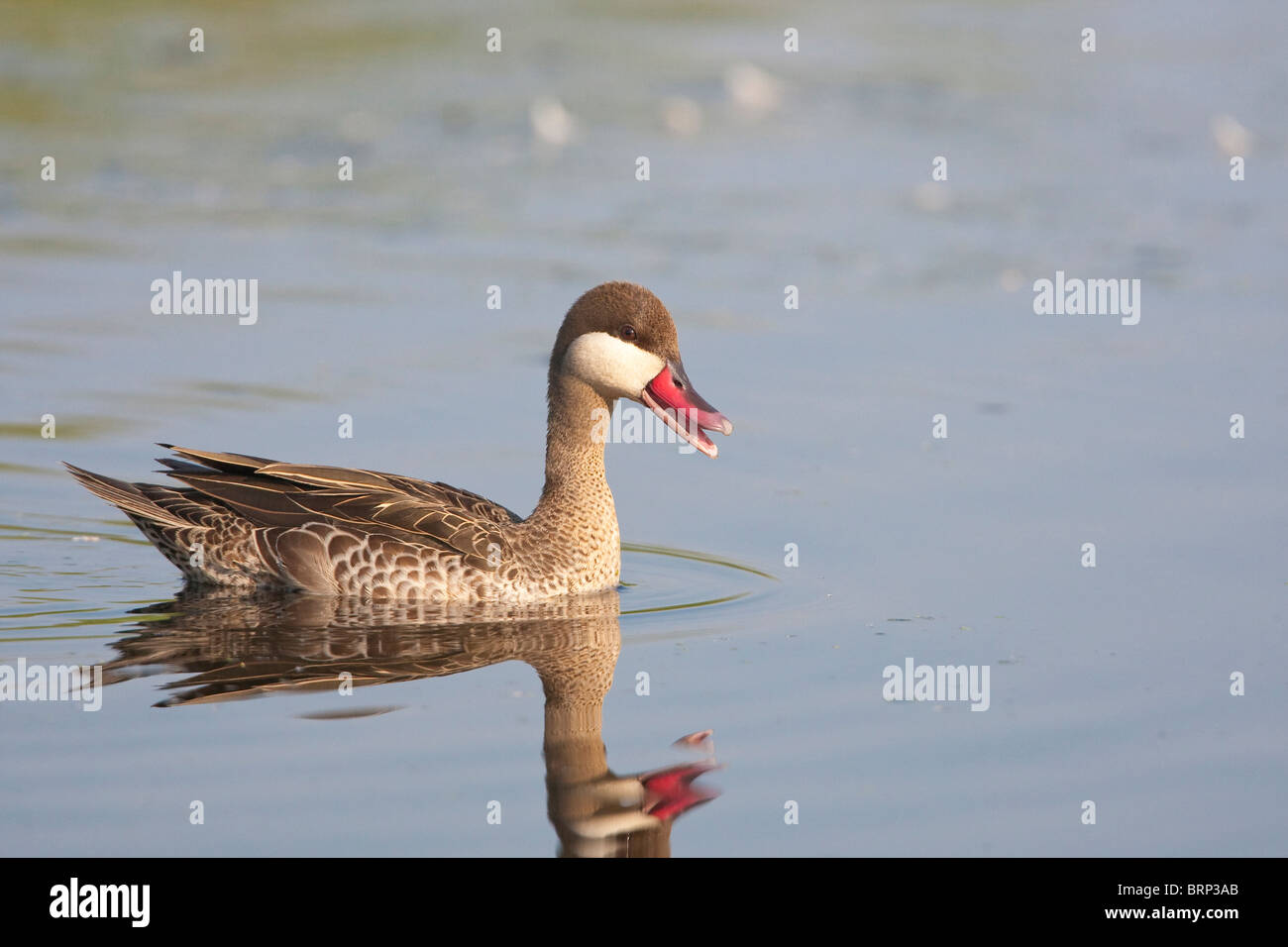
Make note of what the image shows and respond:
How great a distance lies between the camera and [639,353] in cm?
1003

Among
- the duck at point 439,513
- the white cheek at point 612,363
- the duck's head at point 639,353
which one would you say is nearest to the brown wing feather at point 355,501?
the duck at point 439,513

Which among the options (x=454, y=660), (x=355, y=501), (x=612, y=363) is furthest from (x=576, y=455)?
(x=454, y=660)

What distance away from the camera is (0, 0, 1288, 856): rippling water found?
7418 mm

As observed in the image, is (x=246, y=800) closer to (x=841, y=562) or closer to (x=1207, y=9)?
(x=841, y=562)

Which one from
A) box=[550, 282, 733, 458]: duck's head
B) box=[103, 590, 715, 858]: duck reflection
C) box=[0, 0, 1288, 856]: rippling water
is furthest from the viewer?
box=[550, 282, 733, 458]: duck's head

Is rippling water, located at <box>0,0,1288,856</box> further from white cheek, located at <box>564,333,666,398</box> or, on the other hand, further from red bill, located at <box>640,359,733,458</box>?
white cheek, located at <box>564,333,666,398</box>

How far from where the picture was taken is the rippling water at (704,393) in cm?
742

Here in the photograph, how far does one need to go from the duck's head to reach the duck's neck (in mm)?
249

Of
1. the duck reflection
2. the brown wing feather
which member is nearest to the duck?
the brown wing feather

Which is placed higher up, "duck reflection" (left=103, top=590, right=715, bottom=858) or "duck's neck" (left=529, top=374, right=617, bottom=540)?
"duck's neck" (left=529, top=374, right=617, bottom=540)

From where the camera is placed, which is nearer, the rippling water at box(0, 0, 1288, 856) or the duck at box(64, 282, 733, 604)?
the rippling water at box(0, 0, 1288, 856)

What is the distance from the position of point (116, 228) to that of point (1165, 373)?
385 inches

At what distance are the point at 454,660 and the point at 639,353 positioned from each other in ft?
7.00

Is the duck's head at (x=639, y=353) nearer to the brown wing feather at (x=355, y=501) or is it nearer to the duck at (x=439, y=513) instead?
the duck at (x=439, y=513)
